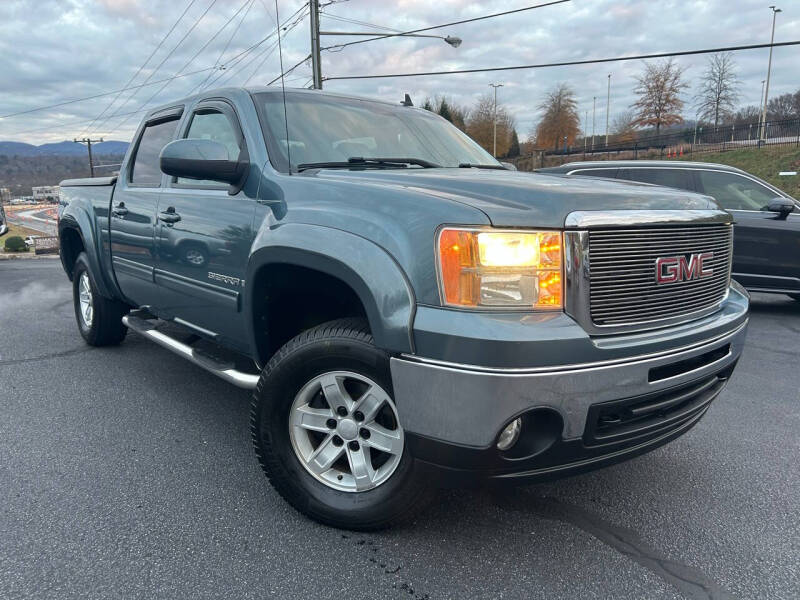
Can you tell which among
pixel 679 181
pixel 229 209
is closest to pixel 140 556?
pixel 229 209

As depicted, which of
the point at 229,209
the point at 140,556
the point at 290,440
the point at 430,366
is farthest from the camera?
the point at 229,209

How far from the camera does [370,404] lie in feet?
7.84

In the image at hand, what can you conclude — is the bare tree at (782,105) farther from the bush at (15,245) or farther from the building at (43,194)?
the building at (43,194)

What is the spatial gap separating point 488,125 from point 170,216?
59.7 metres

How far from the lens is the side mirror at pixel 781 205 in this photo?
6.82m

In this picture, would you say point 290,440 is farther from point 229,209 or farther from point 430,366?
point 229,209

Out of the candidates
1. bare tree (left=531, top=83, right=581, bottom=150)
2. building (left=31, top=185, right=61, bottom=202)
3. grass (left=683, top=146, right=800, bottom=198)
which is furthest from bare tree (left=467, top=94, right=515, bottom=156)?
building (left=31, top=185, right=61, bottom=202)

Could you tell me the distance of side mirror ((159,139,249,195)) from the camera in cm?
292

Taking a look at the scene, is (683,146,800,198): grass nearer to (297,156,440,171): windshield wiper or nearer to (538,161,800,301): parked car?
(538,161,800,301): parked car

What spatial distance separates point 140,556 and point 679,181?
6.97 metres

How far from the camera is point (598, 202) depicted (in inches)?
85.4

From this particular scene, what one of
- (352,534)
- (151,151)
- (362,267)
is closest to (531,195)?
(362,267)

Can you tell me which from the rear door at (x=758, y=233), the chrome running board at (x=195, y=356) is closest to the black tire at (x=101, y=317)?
the chrome running board at (x=195, y=356)

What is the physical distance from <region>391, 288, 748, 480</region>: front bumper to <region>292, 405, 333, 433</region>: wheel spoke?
508mm
